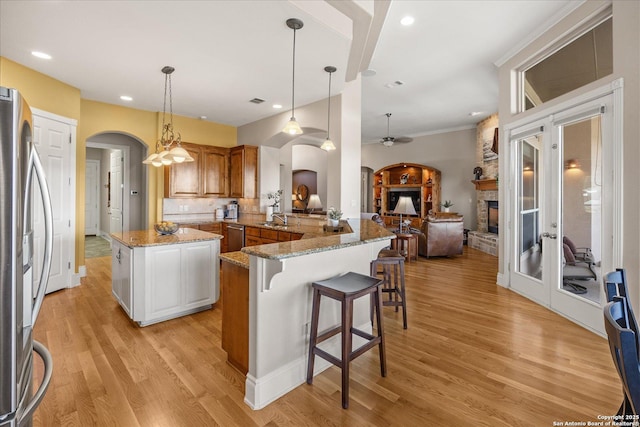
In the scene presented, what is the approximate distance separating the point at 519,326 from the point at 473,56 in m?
3.52

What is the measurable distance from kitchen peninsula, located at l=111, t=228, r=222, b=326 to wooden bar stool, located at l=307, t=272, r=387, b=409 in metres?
1.77

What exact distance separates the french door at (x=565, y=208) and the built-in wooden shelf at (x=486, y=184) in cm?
346

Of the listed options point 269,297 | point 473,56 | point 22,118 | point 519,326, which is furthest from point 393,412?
point 473,56

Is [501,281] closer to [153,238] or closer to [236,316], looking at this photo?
[236,316]

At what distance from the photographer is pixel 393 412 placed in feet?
6.07

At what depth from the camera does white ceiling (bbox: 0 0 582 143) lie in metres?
2.71

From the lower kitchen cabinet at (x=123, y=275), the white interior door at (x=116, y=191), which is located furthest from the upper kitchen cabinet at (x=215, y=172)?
the lower kitchen cabinet at (x=123, y=275)

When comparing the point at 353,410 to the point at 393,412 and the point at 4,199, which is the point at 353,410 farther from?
the point at 4,199

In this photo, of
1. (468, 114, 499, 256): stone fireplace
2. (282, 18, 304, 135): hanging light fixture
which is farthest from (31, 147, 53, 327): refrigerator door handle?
(468, 114, 499, 256): stone fireplace

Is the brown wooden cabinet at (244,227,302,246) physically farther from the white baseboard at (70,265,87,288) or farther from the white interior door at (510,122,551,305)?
the white interior door at (510,122,551,305)

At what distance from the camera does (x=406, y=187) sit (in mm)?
10039

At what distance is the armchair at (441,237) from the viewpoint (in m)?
6.43

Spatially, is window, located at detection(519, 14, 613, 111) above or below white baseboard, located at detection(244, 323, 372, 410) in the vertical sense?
above

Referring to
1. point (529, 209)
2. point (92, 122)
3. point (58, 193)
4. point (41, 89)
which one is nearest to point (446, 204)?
point (529, 209)
